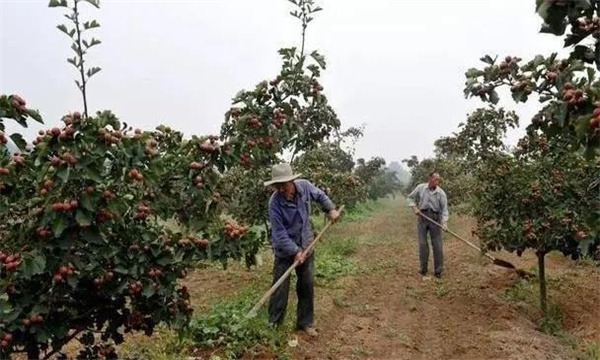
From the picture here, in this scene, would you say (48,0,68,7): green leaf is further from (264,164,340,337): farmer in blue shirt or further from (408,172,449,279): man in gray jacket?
(408,172,449,279): man in gray jacket

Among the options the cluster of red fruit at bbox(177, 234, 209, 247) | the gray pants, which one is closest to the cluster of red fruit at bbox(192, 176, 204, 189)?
the cluster of red fruit at bbox(177, 234, 209, 247)

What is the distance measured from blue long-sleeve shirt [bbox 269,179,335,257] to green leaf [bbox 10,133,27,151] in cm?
332

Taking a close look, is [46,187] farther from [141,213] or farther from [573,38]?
[573,38]

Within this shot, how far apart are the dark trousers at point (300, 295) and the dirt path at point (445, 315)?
0.98 feet

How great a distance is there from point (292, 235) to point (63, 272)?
3583 millimetres

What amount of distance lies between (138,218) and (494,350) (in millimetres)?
4515

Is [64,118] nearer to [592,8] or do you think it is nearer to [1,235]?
[1,235]

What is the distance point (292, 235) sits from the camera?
6.27 m

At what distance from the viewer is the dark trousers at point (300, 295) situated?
6258 mm

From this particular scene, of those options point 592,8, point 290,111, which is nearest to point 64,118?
point 290,111

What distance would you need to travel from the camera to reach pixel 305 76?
433 centimetres

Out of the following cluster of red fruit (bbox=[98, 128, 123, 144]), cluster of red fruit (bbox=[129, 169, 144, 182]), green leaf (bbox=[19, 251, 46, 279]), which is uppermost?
cluster of red fruit (bbox=[98, 128, 123, 144])

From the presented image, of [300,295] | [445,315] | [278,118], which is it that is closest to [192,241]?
[278,118]

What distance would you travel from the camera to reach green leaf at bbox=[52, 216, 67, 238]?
2746mm
